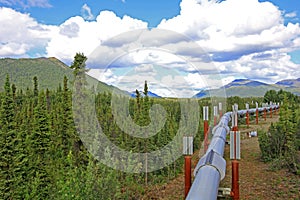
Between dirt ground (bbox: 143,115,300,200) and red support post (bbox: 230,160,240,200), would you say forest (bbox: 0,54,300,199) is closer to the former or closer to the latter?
dirt ground (bbox: 143,115,300,200)

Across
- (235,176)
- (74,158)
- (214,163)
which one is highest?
(214,163)

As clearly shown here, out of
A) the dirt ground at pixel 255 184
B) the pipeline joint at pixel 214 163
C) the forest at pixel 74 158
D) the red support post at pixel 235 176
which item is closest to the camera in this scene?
the pipeline joint at pixel 214 163

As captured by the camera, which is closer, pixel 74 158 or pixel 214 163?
pixel 214 163

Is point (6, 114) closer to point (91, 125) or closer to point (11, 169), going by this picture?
point (11, 169)

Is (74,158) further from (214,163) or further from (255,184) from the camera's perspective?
(214,163)

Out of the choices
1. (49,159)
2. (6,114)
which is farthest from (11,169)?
(49,159)

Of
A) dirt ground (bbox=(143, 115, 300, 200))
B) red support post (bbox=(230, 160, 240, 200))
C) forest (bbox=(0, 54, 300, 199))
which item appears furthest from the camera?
forest (bbox=(0, 54, 300, 199))

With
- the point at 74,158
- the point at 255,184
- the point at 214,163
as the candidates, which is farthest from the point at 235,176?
the point at 74,158

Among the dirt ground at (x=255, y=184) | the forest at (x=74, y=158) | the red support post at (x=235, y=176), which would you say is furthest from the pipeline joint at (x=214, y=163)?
the forest at (x=74, y=158)

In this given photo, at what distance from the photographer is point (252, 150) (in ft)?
47.0

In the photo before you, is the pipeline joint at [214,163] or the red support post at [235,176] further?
the red support post at [235,176]

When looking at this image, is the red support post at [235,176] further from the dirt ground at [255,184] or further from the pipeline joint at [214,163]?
the dirt ground at [255,184]

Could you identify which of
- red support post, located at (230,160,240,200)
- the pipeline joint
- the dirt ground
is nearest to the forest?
the dirt ground

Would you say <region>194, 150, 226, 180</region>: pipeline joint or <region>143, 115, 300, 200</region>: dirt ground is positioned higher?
<region>194, 150, 226, 180</region>: pipeline joint
